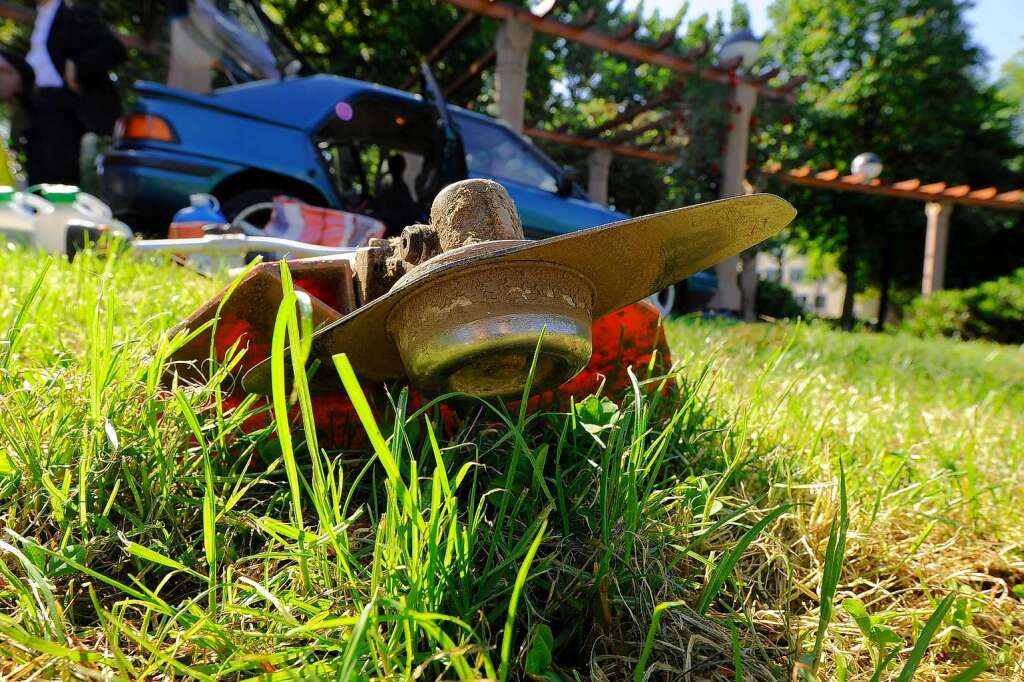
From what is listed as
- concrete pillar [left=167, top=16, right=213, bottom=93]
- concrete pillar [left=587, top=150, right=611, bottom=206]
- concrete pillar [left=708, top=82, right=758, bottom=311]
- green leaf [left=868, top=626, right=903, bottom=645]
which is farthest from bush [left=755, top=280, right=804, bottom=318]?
green leaf [left=868, top=626, right=903, bottom=645]

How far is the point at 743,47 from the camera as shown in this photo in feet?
27.4

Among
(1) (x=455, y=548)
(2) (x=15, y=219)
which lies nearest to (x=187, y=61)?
(2) (x=15, y=219)

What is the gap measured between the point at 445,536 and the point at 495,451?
0.29 metres

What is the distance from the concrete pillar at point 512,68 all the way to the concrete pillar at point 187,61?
11.5 ft

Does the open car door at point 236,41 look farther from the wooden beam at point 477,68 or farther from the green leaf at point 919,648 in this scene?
the green leaf at point 919,648

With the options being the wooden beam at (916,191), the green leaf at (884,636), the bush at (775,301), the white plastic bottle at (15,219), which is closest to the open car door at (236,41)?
the white plastic bottle at (15,219)

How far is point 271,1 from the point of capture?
43.3ft

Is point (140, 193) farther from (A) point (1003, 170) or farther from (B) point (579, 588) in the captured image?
(A) point (1003, 170)

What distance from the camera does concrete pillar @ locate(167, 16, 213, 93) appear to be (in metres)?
6.80

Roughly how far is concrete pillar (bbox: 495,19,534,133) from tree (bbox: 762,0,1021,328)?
16208 mm

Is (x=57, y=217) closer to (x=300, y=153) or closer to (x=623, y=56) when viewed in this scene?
(x=300, y=153)

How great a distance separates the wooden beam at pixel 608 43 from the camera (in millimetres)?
7199

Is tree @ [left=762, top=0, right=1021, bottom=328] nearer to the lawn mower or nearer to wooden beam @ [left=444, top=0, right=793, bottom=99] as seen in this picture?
wooden beam @ [left=444, top=0, right=793, bottom=99]

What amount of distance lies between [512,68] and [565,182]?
2839mm
